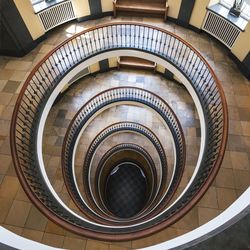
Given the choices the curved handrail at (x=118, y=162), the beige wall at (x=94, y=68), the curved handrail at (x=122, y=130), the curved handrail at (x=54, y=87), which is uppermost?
the curved handrail at (x=54, y=87)

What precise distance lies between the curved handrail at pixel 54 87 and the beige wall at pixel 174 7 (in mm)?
1078

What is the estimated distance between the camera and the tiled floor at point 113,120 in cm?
367

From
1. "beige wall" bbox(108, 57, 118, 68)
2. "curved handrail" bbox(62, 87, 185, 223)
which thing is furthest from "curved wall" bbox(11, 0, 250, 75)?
"curved handrail" bbox(62, 87, 185, 223)

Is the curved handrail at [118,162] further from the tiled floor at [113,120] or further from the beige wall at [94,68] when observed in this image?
the beige wall at [94,68]

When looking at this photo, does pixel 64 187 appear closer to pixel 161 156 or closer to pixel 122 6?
pixel 161 156

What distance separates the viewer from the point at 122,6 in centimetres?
723

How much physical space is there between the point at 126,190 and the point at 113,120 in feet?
11.4

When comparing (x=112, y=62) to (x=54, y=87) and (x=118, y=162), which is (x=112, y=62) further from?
(x=118, y=162)

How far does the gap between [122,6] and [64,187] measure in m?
6.09

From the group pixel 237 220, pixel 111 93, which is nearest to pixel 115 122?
pixel 111 93

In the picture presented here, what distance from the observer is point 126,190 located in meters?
9.83

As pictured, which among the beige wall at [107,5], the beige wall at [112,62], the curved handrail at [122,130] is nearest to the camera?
the beige wall at [107,5]

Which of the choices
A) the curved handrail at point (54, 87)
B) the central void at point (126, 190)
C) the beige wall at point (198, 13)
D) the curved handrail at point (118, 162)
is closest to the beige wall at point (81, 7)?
the curved handrail at point (54, 87)

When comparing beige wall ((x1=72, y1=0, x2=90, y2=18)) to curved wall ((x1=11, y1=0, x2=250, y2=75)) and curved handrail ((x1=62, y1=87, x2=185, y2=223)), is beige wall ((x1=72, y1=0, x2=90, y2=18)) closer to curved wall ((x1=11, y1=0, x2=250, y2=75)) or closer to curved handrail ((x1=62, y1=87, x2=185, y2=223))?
curved wall ((x1=11, y1=0, x2=250, y2=75))
